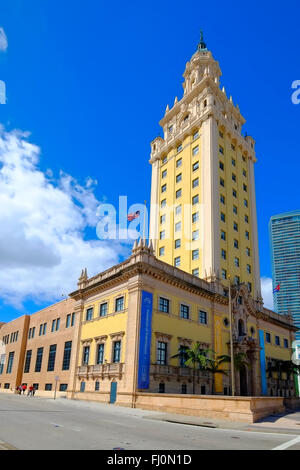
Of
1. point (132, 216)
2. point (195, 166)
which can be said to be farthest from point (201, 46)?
point (132, 216)

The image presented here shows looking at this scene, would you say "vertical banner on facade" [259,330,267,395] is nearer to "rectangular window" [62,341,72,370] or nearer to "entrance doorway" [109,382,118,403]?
"entrance doorway" [109,382,118,403]

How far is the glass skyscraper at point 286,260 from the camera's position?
163500mm

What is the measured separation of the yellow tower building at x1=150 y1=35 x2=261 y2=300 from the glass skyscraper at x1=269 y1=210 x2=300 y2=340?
117 metres

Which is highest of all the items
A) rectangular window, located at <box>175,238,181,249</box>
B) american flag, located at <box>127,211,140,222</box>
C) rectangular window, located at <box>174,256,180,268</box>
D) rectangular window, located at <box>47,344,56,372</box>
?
rectangular window, located at <box>175,238,181,249</box>

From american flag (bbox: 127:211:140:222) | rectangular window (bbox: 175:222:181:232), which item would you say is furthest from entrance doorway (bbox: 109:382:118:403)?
rectangular window (bbox: 175:222:181:232)

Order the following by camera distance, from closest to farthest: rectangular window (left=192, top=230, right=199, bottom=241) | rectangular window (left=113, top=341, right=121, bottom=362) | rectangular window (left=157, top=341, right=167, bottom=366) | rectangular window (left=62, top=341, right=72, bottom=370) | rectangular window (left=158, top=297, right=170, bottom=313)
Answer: rectangular window (left=157, top=341, right=167, bottom=366), rectangular window (left=113, top=341, right=121, bottom=362), rectangular window (left=158, top=297, right=170, bottom=313), rectangular window (left=62, top=341, right=72, bottom=370), rectangular window (left=192, top=230, right=199, bottom=241)

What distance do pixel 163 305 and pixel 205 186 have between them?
20805 mm

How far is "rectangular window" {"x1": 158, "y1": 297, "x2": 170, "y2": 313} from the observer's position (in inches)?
1399

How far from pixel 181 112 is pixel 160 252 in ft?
82.5

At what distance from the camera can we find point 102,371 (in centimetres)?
3531

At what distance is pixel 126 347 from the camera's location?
3284cm
